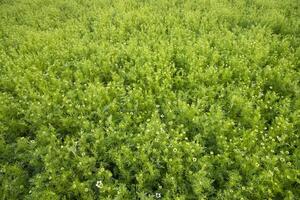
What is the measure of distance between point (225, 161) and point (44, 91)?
11.5 feet

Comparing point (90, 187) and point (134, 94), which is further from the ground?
point (134, 94)

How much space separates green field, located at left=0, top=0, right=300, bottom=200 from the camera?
4.22 metres

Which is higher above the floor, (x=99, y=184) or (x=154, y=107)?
(x=154, y=107)

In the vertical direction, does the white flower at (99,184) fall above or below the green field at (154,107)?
below

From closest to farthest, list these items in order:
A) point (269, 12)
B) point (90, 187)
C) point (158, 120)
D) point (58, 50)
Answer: point (90, 187) < point (158, 120) < point (58, 50) < point (269, 12)

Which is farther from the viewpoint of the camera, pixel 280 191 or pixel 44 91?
pixel 44 91

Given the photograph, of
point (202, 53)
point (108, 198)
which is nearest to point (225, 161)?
point (108, 198)

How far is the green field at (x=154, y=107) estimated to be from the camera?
13.9ft

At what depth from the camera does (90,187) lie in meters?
4.26

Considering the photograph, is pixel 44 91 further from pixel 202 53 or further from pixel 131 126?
pixel 202 53

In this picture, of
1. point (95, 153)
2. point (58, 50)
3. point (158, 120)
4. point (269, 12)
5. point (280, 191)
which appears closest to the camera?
point (280, 191)

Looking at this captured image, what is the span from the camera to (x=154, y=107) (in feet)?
17.8

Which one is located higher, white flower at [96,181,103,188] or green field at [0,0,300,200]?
green field at [0,0,300,200]

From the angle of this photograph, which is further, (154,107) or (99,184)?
(154,107)
